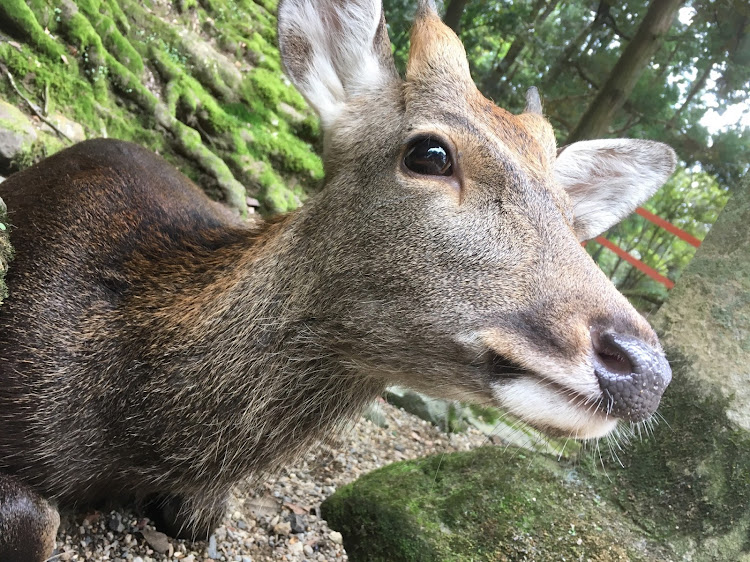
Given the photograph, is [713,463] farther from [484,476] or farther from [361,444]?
Result: [361,444]

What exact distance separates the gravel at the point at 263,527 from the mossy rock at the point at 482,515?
0.55 feet

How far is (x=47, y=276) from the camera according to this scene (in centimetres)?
255

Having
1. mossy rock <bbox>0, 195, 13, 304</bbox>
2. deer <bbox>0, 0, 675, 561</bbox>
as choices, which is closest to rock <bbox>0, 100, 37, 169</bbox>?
deer <bbox>0, 0, 675, 561</bbox>

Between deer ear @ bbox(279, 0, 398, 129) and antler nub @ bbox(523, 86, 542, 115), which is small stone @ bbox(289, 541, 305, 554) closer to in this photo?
deer ear @ bbox(279, 0, 398, 129)

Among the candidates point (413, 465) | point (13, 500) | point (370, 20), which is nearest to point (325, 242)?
point (370, 20)

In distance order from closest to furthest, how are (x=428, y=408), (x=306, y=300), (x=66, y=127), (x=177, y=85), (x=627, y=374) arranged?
(x=627, y=374)
(x=306, y=300)
(x=66, y=127)
(x=428, y=408)
(x=177, y=85)

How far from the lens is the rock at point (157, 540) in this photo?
8.88ft

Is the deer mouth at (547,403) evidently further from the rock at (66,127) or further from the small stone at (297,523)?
the rock at (66,127)

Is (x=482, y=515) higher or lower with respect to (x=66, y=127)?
lower

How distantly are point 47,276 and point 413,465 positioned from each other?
7.25 ft

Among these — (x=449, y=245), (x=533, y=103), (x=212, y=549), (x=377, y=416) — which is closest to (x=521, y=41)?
(x=377, y=416)

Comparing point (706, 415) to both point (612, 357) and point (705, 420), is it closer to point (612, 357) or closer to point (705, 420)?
point (705, 420)

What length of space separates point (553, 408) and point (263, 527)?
2001 millimetres

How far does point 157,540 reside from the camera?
9.01 ft
